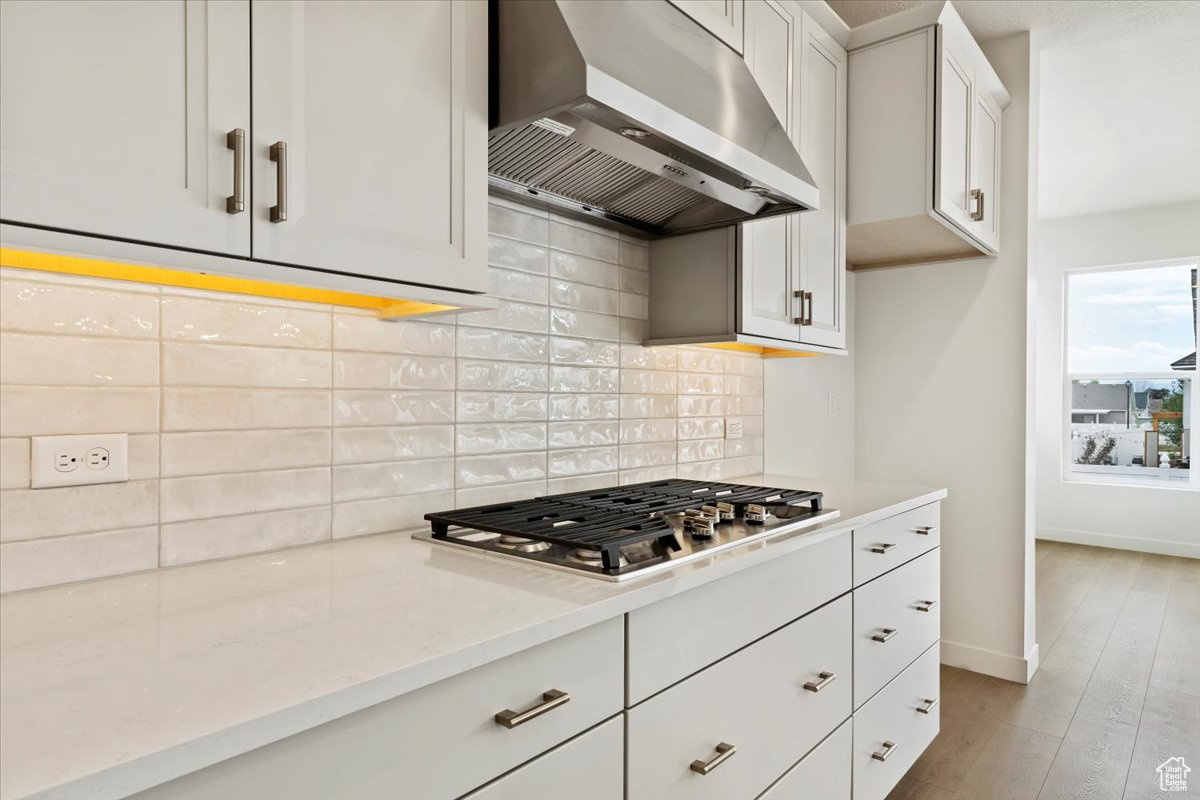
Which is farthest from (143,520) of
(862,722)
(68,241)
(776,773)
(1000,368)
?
(1000,368)

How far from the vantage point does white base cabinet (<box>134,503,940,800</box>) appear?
792 millimetres

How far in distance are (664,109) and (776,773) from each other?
1.41 meters

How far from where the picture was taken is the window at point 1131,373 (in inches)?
223

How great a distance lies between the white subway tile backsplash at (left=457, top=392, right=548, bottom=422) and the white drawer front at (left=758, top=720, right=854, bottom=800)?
1030mm

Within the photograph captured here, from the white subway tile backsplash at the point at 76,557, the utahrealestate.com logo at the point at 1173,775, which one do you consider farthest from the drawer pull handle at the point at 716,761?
the utahrealestate.com logo at the point at 1173,775

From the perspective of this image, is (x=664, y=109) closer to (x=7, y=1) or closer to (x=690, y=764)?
(x=7, y=1)

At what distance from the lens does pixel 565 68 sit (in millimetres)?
1266

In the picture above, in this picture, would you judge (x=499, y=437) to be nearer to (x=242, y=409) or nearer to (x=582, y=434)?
(x=582, y=434)

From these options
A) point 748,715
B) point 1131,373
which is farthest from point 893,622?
point 1131,373

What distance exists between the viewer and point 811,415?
10.3ft

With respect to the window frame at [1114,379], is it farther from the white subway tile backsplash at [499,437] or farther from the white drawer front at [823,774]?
the white subway tile backsplash at [499,437]

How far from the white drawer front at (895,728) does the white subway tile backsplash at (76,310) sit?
73.2 inches

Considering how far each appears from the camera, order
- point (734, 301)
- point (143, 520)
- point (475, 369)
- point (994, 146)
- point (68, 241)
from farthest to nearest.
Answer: point (994, 146) < point (734, 301) < point (475, 369) < point (143, 520) < point (68, 241)

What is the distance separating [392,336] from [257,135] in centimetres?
61
